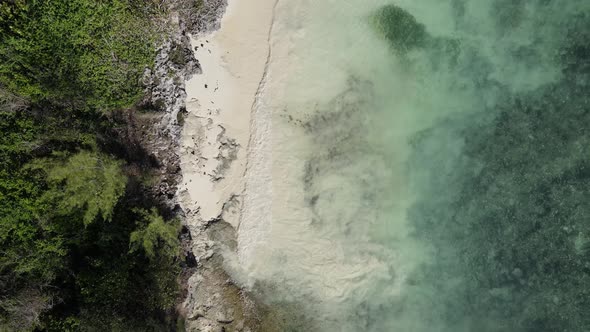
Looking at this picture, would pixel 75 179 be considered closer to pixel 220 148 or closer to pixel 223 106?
pixel 220 148

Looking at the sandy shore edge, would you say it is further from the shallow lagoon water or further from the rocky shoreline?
the shallow lagoon water

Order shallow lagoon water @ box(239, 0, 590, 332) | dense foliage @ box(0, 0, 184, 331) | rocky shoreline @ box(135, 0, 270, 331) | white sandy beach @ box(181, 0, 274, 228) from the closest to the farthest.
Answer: dense foliage @ box(0, 0, 184, 331), rocky shoreline @ box(135, 0, 270, 331), white sandy beach @ box(181, 0, 274, 228), shallow lagoon water @ box(239, 0, 590, 332)

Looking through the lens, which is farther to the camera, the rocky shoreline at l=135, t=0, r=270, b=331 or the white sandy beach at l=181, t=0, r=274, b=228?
the white sandy beach at l=181, t=0, r=274, b=228

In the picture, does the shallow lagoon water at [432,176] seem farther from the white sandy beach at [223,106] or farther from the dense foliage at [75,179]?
the dense foliage at [75,179]

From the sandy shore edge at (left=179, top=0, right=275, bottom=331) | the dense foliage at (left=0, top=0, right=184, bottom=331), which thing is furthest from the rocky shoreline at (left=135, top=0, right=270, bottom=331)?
the dense foliage at (left=0, top=0, right=184, bottom=331)

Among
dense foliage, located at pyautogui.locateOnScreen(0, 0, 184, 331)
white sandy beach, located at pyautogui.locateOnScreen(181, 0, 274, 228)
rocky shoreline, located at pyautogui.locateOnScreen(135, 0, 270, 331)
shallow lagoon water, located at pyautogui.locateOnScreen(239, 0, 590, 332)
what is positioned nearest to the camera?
dense foliage, located at pyautogui.locateOnScreen(0, 0, 184, 331)

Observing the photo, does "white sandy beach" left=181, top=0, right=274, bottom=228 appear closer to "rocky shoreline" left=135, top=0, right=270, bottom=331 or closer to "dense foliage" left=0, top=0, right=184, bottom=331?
"rocky shoreline" left=135, top=0, right=270, bottom=331

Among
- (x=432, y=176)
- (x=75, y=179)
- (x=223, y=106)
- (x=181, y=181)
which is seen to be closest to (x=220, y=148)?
(x=223, y=106)

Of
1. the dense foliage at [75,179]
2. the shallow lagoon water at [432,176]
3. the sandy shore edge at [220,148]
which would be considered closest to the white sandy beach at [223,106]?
the sandy shore edge at [220,148]
